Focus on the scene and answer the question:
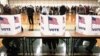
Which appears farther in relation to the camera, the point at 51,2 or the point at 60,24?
the point at 51,2

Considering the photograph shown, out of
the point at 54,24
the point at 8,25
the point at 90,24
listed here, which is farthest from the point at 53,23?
the point at 8,25

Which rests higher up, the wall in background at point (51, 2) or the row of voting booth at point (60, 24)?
the wall in background at point (51, 2)

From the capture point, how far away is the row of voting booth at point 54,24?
5.13 metres

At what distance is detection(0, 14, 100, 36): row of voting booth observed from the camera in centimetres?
513

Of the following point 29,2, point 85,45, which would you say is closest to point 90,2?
point 29,2

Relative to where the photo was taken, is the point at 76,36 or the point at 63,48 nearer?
the point at 76,36

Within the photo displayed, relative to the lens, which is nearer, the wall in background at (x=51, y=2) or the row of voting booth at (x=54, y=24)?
the row of voting booth at (x=54, y=24)

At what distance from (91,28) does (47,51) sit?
146 centimetres

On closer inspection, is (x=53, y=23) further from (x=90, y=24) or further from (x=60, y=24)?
(x=90, y=24)

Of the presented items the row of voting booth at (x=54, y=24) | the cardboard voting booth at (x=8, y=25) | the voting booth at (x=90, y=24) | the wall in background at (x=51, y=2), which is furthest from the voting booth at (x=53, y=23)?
the wall in background at (x=51, y=2)

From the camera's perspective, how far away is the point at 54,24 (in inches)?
202

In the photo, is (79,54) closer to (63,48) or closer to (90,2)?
(63,48)

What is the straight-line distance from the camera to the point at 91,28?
5164mm

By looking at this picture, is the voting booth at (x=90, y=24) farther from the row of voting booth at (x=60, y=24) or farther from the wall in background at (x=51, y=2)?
the wall in background at (x=51, y=2)
